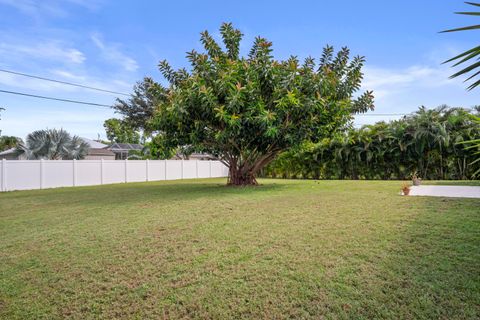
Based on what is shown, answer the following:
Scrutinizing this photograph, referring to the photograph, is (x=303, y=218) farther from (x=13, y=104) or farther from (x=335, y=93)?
(x=13, y=104)

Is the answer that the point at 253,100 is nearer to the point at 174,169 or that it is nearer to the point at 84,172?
the point at 84,172

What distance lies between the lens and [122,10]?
10.5 m

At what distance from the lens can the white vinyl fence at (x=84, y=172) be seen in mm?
12148

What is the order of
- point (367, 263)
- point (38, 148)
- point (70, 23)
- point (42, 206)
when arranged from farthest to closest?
point (38, 148)
point (70, 23)
point (42, 206)
point (367, 263)

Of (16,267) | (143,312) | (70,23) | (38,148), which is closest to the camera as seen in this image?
(143,312)

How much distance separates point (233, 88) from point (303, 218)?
195 inches

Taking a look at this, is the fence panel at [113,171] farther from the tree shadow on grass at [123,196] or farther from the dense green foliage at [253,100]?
the dense green foliage at [253,100]

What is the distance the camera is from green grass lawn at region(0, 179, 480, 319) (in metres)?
2.12

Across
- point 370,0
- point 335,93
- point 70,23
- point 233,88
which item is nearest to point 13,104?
point 70,23

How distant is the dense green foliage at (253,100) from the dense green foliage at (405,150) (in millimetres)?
1646

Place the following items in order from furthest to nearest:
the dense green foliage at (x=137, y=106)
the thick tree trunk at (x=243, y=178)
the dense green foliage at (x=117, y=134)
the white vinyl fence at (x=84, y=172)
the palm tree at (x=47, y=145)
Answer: the dense green foliage at (x=117, y=134) → the dense green foliage at (x=137, y=106) → the palm tree at (x=47, y=145) → the white vinyl fence at (x=84, y=172) → the thick tree trunk at (x=243, y=178)

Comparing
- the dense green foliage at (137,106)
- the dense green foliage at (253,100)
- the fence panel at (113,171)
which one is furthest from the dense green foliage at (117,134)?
the dense green foliage at (253,100)

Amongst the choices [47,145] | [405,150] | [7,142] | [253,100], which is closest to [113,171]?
[47,145]

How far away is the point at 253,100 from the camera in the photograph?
8.92 meters
